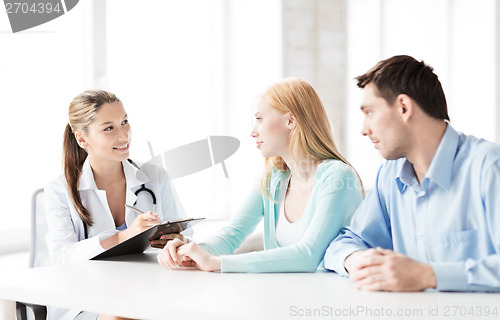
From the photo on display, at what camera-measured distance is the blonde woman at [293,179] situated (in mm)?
1676

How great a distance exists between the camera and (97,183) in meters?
2.19

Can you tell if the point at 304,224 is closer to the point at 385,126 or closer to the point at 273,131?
the point at 273,131

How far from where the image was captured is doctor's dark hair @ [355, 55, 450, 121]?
4.66ft

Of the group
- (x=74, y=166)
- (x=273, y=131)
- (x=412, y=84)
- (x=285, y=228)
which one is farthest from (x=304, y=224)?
A: (x=74, y=166)

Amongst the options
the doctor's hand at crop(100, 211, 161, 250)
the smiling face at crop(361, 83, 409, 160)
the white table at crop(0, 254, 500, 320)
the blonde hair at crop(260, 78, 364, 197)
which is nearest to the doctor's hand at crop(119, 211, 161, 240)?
the doctor's hand at crop(100, 211, 161, 250)

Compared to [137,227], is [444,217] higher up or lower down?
higher up

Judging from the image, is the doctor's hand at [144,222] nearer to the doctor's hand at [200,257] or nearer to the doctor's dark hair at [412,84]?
the doctor's hand at [200,257]

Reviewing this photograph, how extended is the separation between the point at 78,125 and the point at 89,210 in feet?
1.04

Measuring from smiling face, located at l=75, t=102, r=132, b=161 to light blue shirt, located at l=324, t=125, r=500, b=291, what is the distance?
95 cm

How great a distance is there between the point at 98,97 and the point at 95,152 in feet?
0.64

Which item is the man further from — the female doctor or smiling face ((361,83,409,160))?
the female doctor

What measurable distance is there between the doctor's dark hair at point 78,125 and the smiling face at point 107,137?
0.07 feet

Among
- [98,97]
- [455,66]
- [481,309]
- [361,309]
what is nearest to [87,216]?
[98,97]

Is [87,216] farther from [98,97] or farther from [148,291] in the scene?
[148,291]
